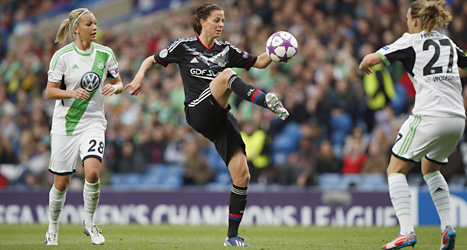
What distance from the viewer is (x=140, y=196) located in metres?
14.4

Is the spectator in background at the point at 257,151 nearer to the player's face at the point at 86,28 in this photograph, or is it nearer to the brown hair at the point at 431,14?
the player's face at the point at 86,28

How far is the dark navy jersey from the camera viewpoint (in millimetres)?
7984

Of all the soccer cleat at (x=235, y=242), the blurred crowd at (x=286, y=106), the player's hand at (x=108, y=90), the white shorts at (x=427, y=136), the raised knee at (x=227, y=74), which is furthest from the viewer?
the blurred crowd at (x=286, y=106)

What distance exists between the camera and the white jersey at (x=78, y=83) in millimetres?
8195

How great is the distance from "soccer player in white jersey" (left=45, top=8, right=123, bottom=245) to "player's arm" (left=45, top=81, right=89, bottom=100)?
0.09 m

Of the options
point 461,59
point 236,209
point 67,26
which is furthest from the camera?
point 67,26

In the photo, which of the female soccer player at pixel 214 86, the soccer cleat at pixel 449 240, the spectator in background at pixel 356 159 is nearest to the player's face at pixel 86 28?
the female soccer player at pixel 214 86

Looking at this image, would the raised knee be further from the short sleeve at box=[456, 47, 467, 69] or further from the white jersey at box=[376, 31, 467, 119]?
the short sleeve at box=[456, 47, 467, 69]

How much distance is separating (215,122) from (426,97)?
2.33 m

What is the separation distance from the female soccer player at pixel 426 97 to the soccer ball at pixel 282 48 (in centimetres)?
109

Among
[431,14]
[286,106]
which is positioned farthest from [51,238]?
[286,106]

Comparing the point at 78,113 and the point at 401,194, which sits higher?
the point at 78,113

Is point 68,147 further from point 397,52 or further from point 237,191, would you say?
point 397,52

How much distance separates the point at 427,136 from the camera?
6.83m
